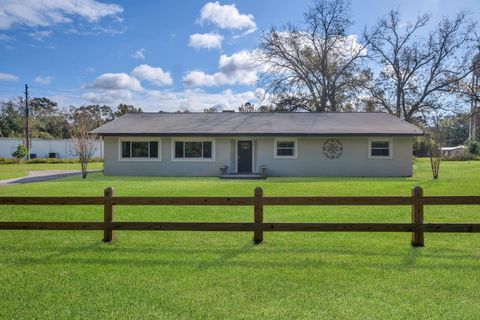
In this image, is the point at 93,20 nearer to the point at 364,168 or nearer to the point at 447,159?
the point at 364,168

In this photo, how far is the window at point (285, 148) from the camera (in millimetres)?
21250

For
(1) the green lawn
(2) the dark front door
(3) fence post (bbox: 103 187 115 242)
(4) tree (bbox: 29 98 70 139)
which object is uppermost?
(4) tree (bbox: 29 98 70 139)

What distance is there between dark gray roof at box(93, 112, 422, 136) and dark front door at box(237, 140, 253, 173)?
35.0 inches

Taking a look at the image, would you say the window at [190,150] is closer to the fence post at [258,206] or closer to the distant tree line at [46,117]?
the fence post at [258,206]

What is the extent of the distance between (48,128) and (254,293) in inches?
2881

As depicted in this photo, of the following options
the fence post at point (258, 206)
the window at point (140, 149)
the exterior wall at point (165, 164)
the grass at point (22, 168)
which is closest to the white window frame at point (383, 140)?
the exterior wall at point (165, 164)

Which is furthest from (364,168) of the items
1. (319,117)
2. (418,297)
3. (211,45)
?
(418,297)

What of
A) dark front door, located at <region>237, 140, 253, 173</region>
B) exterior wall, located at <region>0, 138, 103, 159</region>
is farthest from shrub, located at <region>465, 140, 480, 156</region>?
exterior wall, located at <region>0, 138, 103, 159</region>

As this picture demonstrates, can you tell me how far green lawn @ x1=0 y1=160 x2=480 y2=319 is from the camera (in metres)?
3.77

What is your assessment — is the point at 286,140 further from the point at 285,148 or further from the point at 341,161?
the point at 341,161

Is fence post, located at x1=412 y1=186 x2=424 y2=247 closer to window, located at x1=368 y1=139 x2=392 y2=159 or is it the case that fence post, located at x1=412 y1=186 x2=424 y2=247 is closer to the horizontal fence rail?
the horizontal fence rail

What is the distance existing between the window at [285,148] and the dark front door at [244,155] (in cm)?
157

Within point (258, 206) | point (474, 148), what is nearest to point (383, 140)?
point (258, 206)

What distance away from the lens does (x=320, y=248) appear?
6.07m
